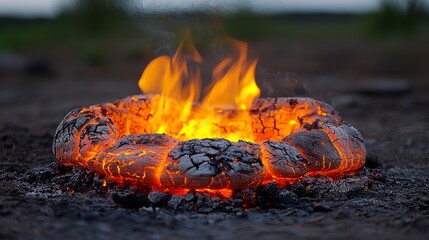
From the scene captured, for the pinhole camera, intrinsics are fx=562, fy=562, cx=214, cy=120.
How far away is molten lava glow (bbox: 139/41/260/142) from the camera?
483cm

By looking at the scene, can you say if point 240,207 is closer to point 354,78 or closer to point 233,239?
point 233,239

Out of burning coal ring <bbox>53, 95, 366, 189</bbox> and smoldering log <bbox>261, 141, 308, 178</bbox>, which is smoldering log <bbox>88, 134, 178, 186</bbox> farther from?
smoldering log <bbox>261, 141, 308, 178</bbox>

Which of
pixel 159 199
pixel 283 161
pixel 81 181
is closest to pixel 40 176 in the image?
pixel 81 181

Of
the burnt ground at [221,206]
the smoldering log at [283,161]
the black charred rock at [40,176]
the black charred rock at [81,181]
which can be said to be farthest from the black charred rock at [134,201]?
the black charred rock at [40,176]

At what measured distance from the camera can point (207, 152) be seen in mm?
3887

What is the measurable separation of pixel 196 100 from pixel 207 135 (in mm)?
542

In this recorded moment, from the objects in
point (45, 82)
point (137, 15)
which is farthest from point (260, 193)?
point (45, 82)

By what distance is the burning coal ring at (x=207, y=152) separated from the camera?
150 inches

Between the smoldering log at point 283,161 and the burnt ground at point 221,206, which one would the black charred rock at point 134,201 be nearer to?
the burnt ground at point 221,206

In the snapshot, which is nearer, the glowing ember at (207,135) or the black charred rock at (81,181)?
the glowing ember at (207,135)

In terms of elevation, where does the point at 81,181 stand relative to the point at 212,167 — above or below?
below

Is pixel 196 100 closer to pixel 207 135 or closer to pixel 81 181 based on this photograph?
pixel 207 135

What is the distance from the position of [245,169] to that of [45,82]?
479 inches

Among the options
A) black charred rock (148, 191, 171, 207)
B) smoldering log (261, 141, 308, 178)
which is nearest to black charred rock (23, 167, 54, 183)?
black charred rock (148, 191, 171, 207)
